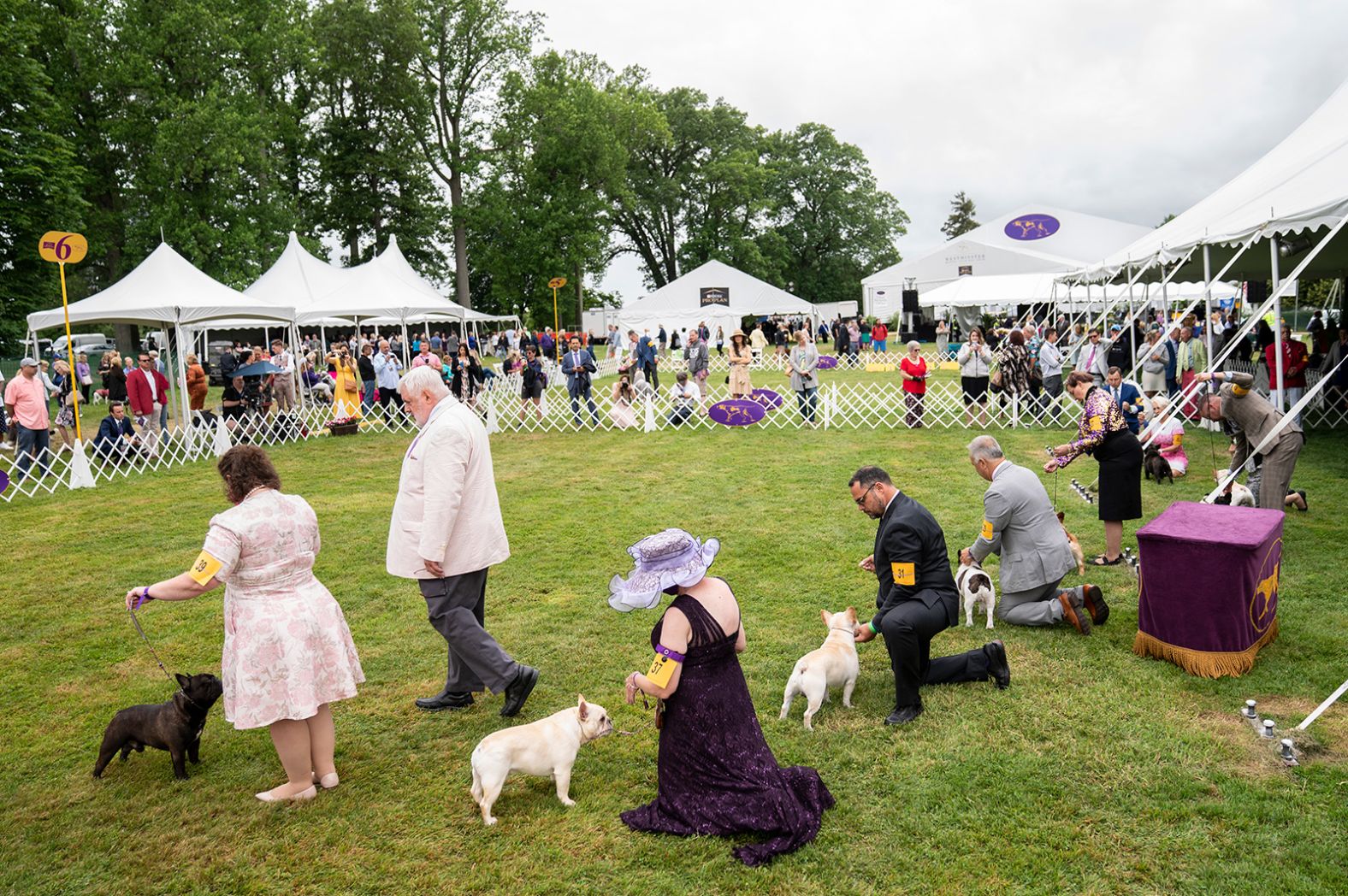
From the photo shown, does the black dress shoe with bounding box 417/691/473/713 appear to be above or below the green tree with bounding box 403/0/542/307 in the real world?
below

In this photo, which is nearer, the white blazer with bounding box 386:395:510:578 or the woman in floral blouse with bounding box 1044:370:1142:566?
the white blazer with bounding box 386:395:510:578

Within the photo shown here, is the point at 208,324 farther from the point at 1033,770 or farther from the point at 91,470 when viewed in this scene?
the point at 1033,770

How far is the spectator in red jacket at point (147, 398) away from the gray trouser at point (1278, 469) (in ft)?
48.3

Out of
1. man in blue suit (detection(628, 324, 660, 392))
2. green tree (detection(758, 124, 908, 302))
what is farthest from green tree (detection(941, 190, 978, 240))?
man in blue suit (detection(628, 324, 660, 392))

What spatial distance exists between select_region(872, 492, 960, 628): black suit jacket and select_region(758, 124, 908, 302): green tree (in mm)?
53257

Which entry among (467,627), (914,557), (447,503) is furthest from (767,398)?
(447,503)

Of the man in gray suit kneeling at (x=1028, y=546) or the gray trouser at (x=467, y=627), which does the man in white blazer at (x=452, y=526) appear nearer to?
the gray trouser at (x=467, y=627)

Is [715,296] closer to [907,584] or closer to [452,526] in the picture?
[907,584]

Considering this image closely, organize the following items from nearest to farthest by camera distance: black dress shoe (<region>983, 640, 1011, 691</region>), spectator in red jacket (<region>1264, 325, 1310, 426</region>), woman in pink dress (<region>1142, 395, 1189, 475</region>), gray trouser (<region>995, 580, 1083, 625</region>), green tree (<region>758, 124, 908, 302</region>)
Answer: black dress shoe (<region>983, 640, 1011, 691</region>), gray trouser (<region>995, 580, 1083, 625</region>), woman in pink dress (<region>1142, 395, 1189, 475</region>), spectator in red jacket (<region>1264, 325, 1310, 426</region>), green tree (<region>758, 124, 908, 302</region>)

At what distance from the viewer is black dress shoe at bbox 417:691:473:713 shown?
4.78 m

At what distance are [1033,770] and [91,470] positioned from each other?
44.4 feet

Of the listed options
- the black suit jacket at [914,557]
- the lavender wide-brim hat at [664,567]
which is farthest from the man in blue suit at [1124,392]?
the lavender wide-brim hat at [664,567]

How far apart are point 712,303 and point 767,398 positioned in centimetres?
2163

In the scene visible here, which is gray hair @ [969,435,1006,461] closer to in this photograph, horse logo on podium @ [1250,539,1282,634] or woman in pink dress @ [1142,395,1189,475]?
horse logo on podium @ [1250,539,1282,634]
